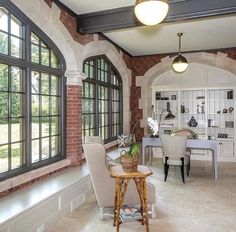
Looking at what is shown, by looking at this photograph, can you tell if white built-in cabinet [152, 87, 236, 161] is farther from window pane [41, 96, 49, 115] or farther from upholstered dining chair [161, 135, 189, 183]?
window pane [41, 96, 49, 115]

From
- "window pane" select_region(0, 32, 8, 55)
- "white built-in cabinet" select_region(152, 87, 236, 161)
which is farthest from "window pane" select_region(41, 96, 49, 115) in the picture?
"white built-in cabinet" select_region(152, 87, 236, 161)

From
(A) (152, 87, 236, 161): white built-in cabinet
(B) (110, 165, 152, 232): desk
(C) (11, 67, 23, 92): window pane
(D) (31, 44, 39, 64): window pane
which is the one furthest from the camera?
(A) (152, 87, 236, 161): white built-in cabinet

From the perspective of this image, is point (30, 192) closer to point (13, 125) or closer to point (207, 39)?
point (13, 125)

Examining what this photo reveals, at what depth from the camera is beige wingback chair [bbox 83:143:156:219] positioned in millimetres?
3109

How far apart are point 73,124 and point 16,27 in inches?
69.6

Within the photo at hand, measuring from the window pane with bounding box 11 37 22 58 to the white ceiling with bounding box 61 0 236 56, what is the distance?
1009 mm

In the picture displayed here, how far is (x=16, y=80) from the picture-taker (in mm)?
3295

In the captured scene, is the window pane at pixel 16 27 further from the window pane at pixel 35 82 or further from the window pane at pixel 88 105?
the window pane at pixel 88 105

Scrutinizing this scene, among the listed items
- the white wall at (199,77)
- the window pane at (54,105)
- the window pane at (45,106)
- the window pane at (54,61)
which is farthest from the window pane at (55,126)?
the white wall at (199,77)

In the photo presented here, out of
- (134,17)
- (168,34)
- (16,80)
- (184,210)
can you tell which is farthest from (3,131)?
(168,34)

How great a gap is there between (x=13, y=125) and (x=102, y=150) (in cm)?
120

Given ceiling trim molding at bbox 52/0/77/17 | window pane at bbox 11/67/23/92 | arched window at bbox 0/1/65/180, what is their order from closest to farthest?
arched window at bbox 0/1/65/180 → window pane at bbox 11/67/23/92 → ceiling trim molding at bbox 52/0/77/17

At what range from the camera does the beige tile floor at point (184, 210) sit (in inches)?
120

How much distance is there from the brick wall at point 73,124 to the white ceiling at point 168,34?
53.0 inches
